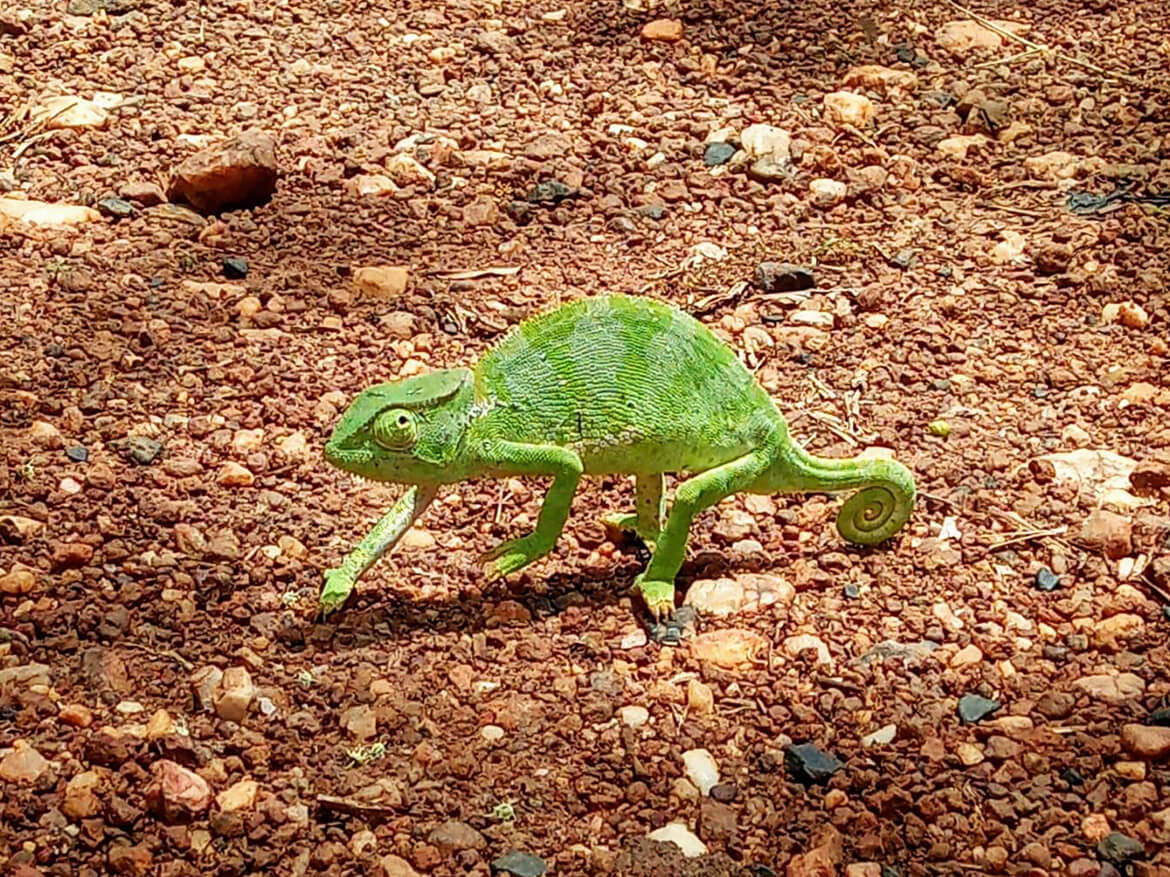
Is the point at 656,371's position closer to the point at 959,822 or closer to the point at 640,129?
the point at 959,822

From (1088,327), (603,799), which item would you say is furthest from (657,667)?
(1088,327)

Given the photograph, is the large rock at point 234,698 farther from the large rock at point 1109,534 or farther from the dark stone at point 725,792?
the large rock at point 1109,534

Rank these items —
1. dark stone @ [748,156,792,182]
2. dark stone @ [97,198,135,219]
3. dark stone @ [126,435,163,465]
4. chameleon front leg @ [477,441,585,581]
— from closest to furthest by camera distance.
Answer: chameleon front leg @ [477,441,585,581] < dark stone @ [126,435,163,465] < dark stone @ [97,198,135,219] < dark stone @ [748,156,792,182]

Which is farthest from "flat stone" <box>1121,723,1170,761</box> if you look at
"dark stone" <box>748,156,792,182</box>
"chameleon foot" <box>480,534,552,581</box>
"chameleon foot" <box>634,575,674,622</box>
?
"dark stone" <box>748,156,792,182</box>

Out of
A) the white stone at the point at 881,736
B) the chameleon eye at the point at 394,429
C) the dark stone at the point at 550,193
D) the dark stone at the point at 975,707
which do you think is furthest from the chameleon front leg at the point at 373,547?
the dark stone at the point at 550,193

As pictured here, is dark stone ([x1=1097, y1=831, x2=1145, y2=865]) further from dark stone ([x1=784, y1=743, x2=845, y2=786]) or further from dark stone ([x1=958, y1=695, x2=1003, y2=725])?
dark stone ([x1=784, y1=743, x2=845, y2=786])

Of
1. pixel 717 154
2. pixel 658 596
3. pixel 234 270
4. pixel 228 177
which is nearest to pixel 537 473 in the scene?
pixel 658 596
